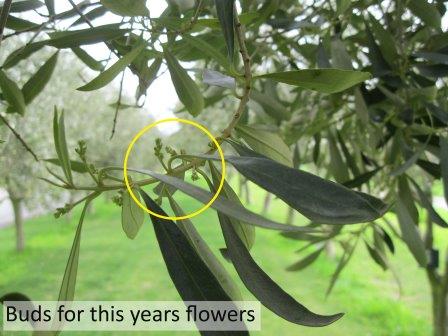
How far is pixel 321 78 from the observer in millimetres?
302

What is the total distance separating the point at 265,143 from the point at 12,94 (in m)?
0.31

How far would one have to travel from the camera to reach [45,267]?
172cm

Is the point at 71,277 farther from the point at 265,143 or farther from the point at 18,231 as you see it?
the point at 18,231

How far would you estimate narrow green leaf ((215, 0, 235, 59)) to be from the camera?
295 millimetres

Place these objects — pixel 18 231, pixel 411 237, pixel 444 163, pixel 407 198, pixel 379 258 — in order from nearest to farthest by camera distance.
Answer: pixel 444 163, pixel 411 237, pixel 407 198, pixel 379 258, pixel 18 231

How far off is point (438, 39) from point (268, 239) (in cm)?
359

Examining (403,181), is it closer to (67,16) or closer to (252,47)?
(252,47)

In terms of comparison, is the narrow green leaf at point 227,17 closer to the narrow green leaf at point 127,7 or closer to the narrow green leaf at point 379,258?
the narrow green leaf at point 127,7

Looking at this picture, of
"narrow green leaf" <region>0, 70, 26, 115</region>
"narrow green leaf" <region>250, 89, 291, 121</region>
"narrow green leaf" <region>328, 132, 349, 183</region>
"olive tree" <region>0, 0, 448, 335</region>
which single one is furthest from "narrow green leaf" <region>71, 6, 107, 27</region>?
"narrow green leaf" <region>328, 132, 349, 183</region>

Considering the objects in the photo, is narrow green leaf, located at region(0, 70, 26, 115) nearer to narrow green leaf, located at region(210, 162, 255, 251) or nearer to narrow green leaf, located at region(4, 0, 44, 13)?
narrow green leaf, located at region(4, 0, 44, 13)

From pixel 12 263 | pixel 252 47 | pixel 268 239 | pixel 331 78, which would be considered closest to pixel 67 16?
pixel 252 47

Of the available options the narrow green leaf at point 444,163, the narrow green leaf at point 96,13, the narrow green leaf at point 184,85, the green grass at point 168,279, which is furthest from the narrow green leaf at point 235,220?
the green grass at point 168,279

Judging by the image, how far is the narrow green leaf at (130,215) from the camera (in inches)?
14.1

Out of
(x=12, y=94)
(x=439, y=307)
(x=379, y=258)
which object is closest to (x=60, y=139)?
(x=12, y=94)
